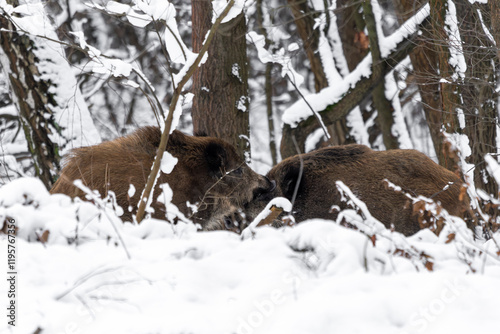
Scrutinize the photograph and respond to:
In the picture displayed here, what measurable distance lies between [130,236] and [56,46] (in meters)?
4.90

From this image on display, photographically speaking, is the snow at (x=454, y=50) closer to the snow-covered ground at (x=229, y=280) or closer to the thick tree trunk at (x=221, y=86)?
the thick tree trunk at (x=221, y=86)

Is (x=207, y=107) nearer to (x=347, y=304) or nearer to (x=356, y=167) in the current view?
Result: (x=356, y=167)

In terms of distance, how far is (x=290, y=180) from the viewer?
593 centimetres

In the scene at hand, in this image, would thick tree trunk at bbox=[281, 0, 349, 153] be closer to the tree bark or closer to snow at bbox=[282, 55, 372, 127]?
snow at bbox=[282, 55, 372, 127]

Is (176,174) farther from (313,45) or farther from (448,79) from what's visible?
(313,45)

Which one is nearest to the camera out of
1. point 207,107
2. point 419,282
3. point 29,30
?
point 419,282

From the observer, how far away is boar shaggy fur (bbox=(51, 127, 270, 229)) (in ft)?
16.0

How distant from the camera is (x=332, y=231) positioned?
295 cm

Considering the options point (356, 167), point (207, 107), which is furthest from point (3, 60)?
point (356, 167)

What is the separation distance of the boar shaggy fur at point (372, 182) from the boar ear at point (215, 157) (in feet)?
2.05

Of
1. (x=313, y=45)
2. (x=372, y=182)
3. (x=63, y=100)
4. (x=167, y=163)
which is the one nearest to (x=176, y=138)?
(x=167, y=163)

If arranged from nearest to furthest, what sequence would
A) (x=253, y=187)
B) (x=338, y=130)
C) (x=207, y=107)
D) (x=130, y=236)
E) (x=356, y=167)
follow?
(x=130, y=236) → (x=356, y=167) → (x=253, y=187) → (x=207, y=107) → (x=338, y=130)

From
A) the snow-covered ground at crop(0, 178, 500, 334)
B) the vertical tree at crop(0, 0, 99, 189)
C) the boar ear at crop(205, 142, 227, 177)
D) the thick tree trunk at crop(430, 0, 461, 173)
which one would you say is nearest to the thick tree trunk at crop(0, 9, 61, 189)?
the vertical tree at crop(0, 0, 99, 189)

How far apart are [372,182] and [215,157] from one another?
5.29 ft
